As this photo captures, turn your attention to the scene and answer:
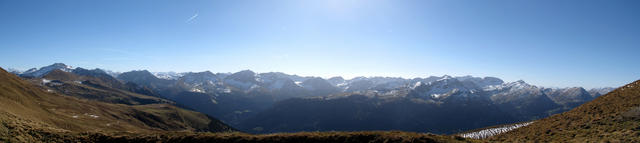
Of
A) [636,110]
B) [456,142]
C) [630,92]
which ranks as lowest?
[456,142]

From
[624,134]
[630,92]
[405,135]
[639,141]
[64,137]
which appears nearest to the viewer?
[639,141]

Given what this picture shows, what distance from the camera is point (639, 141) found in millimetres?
22484

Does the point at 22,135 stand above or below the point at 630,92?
below

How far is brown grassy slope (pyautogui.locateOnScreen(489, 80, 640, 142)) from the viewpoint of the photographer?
25.9m

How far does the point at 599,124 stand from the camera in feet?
97.1

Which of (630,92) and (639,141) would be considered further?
(630,92)

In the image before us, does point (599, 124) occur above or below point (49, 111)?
below

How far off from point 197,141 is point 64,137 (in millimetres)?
13968

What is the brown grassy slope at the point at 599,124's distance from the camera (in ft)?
85.1

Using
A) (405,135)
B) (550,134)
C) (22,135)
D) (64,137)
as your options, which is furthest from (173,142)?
(550,134)

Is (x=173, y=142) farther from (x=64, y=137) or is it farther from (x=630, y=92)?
(x=630, y=92)

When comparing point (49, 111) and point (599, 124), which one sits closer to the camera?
point (599, 124)

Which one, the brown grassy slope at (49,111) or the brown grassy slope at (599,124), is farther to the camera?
the brown grassy slope at (49,111)

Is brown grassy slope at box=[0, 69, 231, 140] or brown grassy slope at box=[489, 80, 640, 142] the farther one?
brown grassy slope at box=[0, 69, 231, 140]
